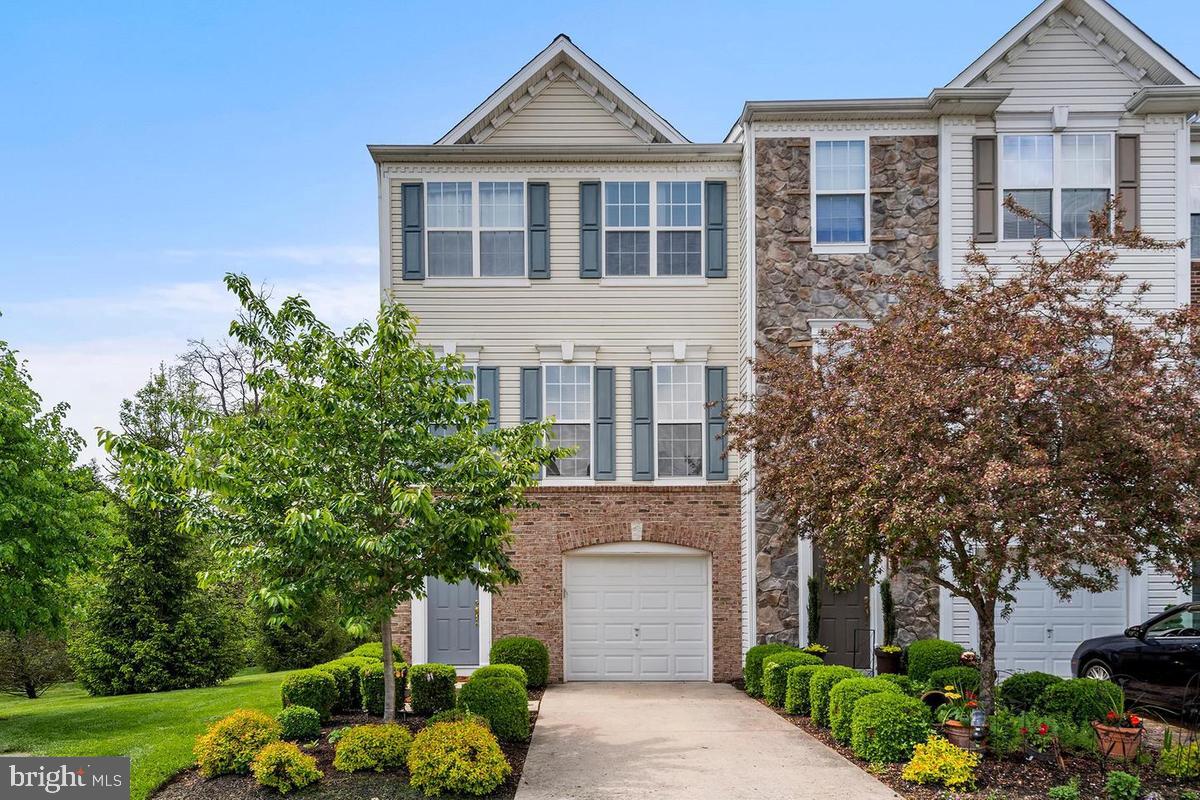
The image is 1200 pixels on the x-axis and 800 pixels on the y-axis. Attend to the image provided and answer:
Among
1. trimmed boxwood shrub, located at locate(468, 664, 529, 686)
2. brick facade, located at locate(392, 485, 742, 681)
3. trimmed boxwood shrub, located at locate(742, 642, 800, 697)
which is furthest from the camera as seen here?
brick facade, located at locate(392, 485, 742, 681)

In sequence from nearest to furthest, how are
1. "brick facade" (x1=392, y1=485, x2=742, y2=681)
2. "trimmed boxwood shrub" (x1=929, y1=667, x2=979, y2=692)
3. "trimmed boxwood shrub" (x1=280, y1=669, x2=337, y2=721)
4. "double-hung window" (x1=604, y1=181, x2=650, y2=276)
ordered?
"trimmed boxwood shrub" (x1=280, y1=669, x2=337, y2=721)
"trimmed boxwood shrub" (x1=929, y1=667, x2=979, y2=692)
"brick facade" (x1=392, y1=485, x2=742, y2=681)
"double-hung window" (x1=604, y1=181, x2=650, y2=276)

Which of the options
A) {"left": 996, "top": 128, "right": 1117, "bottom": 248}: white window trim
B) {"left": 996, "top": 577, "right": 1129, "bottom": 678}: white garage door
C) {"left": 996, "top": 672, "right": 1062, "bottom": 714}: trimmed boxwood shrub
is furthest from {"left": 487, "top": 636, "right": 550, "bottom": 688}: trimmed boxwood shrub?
{"left": 996, "top": 128, "right": 1117, "bottom": 248}: white window trim

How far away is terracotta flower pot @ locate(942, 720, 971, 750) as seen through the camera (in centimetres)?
945

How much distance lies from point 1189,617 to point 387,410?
1086 cm

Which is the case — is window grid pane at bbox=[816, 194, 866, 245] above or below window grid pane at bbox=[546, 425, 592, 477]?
above

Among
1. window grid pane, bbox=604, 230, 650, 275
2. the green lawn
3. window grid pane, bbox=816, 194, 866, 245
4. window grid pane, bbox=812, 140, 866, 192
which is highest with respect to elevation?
window grid pane, bbox=812, 140, 866, 192

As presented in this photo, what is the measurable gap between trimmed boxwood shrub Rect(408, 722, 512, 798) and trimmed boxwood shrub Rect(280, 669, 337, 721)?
8.03 ft

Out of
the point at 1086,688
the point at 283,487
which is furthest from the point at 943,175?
the point at 283,487

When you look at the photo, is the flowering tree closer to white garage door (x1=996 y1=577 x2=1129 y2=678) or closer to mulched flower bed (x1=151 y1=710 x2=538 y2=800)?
mulched flower bed (x1=151 y1=710 x2=538 y2=800)

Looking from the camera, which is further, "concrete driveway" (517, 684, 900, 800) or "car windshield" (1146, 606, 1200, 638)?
"car windshield" (1146, 606, 1200, 638)

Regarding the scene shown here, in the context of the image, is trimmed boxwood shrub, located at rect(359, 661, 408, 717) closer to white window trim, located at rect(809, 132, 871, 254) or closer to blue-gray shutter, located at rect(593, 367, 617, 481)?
blue-gray shutter, located at rect(593, 367, 617, 481)

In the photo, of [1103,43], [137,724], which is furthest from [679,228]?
[137,724]

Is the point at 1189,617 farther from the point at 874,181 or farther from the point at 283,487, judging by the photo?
the point at 283,487

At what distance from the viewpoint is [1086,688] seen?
10828 millimetres
